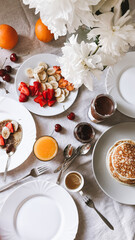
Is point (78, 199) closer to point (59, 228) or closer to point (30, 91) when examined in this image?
point (59, 228)

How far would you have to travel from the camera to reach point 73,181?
1177 millimetres

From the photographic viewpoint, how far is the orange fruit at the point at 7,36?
1.14 metres

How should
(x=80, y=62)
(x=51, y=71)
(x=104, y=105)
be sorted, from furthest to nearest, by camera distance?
1. (x=51, y=71)
2. (x=104, y=105)
3. (x=80, y=62)

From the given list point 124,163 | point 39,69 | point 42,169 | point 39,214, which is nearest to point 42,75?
point 39,69

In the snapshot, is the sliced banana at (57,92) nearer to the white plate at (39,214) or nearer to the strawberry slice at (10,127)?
the strawberry slice at (10,127)

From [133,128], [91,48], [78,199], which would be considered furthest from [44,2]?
[78,199]

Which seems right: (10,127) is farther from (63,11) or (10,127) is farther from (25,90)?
(63,11)

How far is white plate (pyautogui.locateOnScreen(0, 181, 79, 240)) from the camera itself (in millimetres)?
1138

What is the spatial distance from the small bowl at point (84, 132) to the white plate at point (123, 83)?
0.63 feet

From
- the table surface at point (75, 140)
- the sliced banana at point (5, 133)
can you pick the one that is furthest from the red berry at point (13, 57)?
the sliced banana at point (5, 133)

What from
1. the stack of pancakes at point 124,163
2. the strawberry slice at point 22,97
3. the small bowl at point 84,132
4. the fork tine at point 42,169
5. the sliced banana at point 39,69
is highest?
the sliced banana at point 39,69

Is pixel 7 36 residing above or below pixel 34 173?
above

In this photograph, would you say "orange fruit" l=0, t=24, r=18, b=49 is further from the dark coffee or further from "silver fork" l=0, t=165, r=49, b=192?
"silver fork" l=0, t=165, r=49, b=192

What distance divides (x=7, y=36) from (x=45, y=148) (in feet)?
2.04
